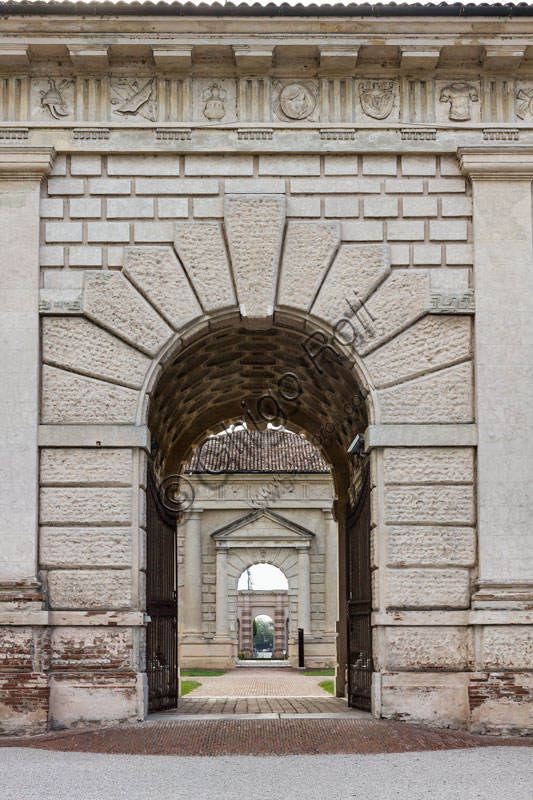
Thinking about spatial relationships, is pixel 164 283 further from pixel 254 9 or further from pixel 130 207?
pixel 254 9

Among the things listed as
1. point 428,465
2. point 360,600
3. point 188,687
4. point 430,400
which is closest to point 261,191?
point 430,400

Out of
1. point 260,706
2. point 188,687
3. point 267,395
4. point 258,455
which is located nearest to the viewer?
point 260,706

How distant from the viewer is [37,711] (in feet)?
40.5

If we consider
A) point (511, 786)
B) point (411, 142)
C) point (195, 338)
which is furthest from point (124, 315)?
point (511, 786)

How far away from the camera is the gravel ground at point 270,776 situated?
921 cm

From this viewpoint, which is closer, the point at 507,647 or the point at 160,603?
the point at 507,647

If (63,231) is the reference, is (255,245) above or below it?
below

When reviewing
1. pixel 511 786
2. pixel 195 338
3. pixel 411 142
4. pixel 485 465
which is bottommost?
pixel 511 786

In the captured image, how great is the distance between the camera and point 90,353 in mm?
13305

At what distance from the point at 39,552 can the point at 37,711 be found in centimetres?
170

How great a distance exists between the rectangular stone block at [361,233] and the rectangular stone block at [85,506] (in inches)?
151

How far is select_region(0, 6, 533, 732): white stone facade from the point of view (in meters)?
12.9

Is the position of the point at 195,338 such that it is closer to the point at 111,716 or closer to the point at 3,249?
the point at 3,249

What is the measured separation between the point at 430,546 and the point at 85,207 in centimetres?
547
